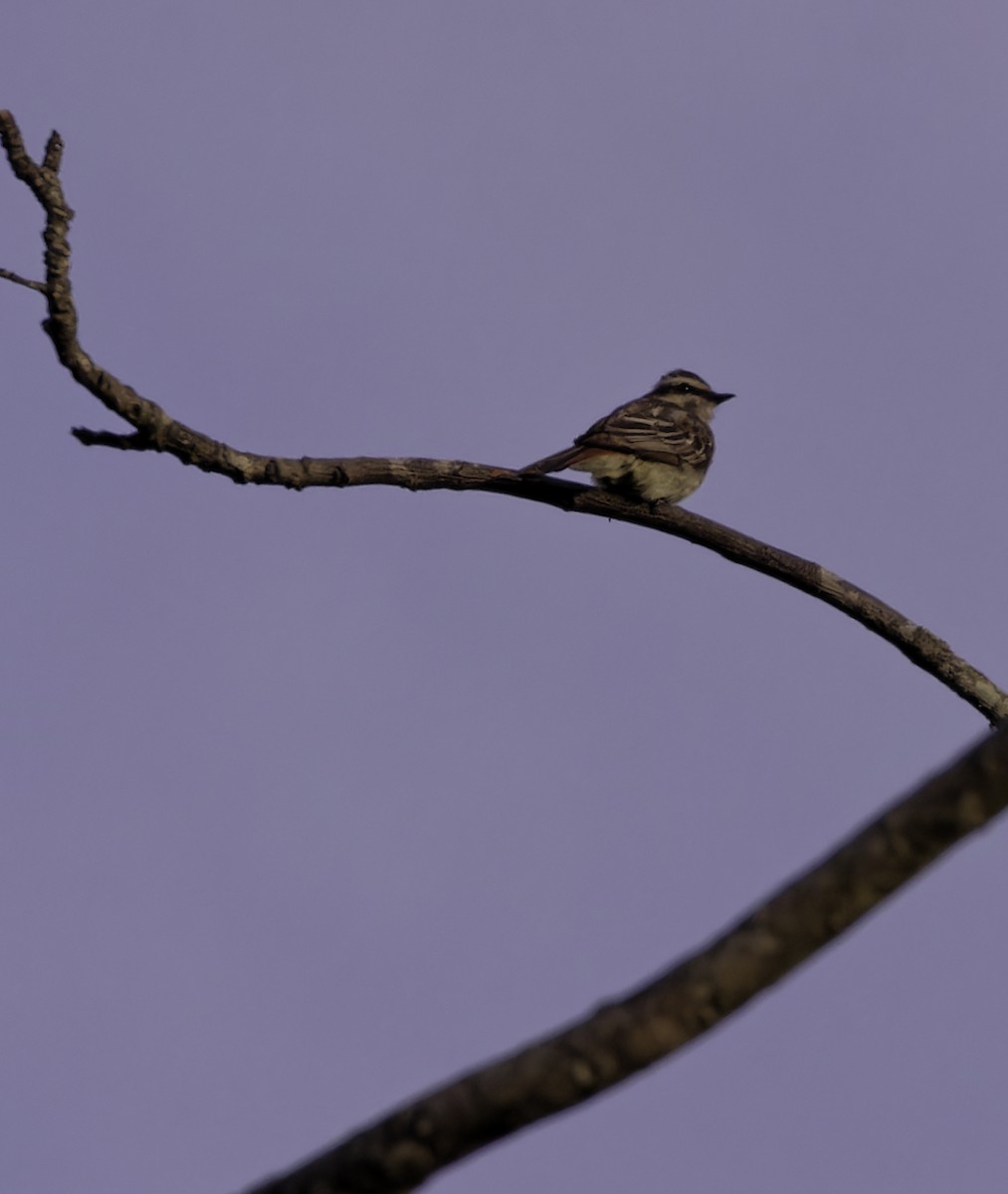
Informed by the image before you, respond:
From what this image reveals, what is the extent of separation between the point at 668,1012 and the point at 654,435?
391 inches

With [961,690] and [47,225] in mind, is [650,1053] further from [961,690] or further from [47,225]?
[961,690]

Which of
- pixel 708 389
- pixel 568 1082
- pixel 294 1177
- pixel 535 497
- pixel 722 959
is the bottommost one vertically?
pixel 294 1177

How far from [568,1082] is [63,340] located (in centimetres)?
381

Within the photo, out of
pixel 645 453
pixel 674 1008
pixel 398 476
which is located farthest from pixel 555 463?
pixel 674 1008

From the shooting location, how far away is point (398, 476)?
6.89 m

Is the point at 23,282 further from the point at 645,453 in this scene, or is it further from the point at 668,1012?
the point at 645,453

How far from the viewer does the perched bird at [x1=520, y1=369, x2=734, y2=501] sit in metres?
11.6

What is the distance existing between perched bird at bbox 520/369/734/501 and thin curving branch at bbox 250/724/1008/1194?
7846mm

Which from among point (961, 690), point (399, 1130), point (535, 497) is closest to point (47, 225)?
point (535, 497)

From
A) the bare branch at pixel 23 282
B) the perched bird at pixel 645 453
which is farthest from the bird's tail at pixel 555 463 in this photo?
the bare branch at pixel 23 282

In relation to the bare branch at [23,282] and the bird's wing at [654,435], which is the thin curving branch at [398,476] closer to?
the bare branch at [23,282]

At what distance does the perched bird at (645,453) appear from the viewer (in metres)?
11.6

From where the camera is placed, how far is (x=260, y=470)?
21.5 feet

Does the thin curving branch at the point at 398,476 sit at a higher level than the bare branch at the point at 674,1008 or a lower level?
higher
